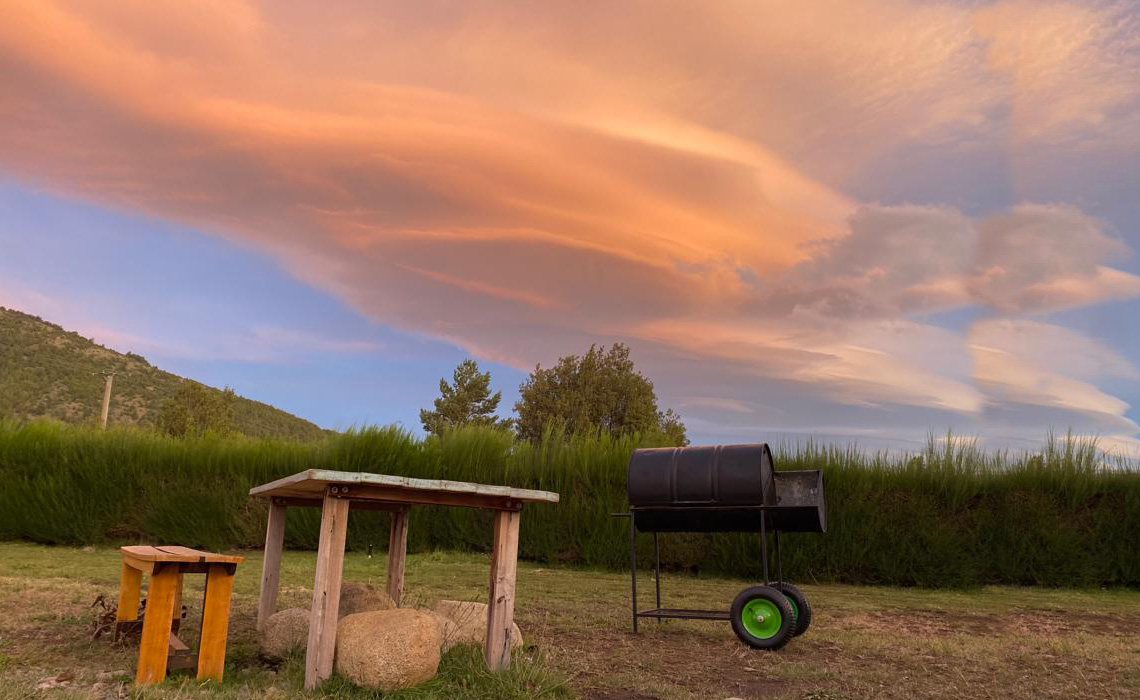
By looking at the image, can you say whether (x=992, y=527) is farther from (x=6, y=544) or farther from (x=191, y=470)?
(x=6, y=544)

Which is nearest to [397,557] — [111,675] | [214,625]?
[214,625]

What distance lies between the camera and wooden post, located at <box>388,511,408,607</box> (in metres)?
6.85

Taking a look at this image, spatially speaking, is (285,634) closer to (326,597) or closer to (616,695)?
(326,597)

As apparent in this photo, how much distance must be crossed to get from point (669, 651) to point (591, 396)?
2753 centimetres

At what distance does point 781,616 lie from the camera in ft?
22.7

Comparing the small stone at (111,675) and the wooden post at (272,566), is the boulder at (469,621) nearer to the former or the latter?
the wooden post at (272,566)

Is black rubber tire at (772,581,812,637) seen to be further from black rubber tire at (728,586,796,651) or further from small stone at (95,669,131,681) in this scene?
small stone at (95,669,131,681)

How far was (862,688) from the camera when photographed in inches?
221

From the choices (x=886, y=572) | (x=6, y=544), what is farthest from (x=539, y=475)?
(x=6, y=544)

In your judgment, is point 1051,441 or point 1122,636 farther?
point 1051,441

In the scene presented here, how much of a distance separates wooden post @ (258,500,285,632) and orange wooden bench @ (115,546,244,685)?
1166 mm

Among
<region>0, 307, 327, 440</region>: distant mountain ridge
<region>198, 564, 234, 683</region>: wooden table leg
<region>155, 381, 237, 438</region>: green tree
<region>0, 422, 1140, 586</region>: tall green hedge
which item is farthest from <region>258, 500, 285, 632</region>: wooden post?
<region>0, 307, 327, 440</region>: distant mountain ridge

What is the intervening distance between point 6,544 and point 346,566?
754 centimetres

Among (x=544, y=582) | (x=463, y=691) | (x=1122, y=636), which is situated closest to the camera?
(x=463, y=691)
